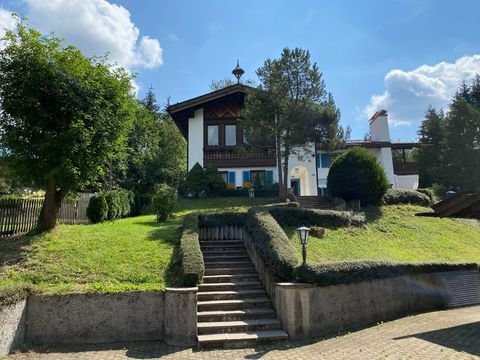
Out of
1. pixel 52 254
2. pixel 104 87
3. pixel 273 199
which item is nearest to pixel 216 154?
pixel 273 199

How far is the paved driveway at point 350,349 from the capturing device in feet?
21.9

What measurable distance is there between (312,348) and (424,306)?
15.1ft

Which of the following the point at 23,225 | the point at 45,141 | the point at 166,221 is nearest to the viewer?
the point at 45,141

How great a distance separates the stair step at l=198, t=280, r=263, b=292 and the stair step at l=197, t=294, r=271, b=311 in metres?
0.50

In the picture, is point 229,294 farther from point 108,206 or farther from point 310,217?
point 108,206

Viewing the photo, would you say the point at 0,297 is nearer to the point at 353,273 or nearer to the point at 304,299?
the point at 304,299

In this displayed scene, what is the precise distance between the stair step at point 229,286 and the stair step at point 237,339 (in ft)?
5.68

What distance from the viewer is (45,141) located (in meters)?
10.6

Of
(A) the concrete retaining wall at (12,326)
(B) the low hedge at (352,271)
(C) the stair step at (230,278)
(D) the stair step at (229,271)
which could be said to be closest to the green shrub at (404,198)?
(B) the low hedge at (352,271)

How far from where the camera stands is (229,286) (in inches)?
384

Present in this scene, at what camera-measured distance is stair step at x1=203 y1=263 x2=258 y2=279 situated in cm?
1037

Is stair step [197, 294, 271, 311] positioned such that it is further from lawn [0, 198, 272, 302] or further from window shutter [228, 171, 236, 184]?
window shutter [228, 171, 236, 184]

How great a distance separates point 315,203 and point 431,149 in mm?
23710

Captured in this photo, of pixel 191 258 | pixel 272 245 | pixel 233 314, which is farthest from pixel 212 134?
pixel 233 314
